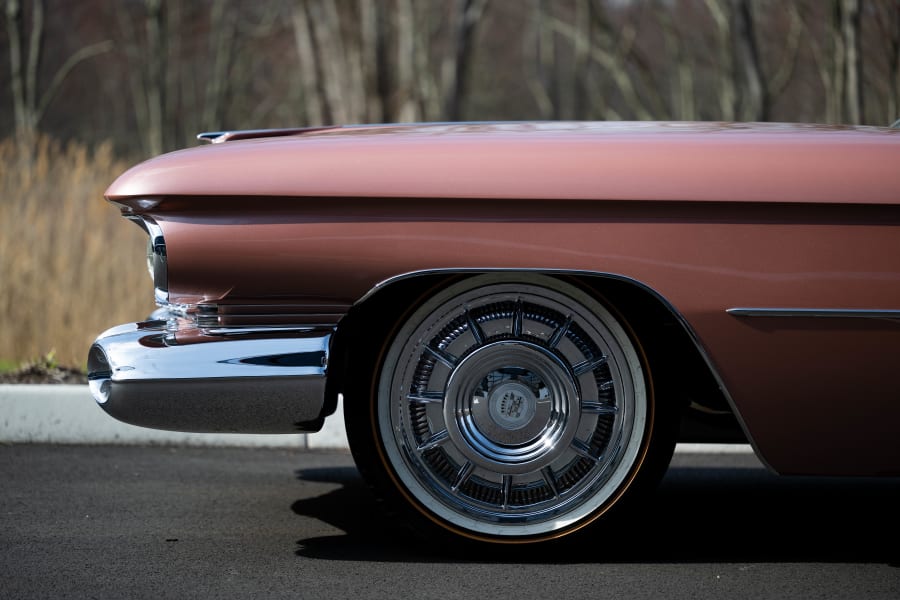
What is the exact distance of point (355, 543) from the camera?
3412mm

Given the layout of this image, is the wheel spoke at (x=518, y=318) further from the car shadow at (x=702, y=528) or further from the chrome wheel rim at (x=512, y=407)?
the car shadow at (x=702, y=528)

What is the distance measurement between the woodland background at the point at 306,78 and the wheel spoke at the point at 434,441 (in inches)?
135

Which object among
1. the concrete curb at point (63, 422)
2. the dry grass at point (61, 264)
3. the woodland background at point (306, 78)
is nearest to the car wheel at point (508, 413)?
the concrete curb at point (63, 422)

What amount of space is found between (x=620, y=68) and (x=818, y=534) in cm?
1207

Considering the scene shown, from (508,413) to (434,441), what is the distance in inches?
8.6

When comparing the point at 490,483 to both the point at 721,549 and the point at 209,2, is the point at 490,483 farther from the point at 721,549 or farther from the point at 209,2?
the point at 209,2

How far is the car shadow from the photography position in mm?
3236

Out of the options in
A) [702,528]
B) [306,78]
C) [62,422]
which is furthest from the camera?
[306,78]

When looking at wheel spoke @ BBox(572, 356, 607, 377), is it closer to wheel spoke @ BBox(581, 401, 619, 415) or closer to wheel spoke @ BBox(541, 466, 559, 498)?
wheel spoke @ BBox(581, 401, 619, 415)

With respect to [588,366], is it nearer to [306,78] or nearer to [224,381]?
[224,381]

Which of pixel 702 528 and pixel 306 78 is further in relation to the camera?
pixel 306 78

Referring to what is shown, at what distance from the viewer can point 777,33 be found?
21016 mm

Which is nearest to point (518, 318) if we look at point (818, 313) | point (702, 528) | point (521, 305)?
point (521, 305)

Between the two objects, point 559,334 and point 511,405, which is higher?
point 559,334
